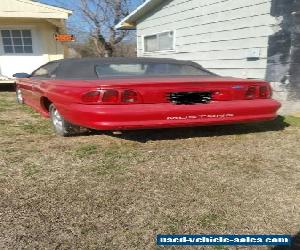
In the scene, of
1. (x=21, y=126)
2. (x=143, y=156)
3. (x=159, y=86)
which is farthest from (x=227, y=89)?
(x=21, y=126)

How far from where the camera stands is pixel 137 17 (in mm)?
11859

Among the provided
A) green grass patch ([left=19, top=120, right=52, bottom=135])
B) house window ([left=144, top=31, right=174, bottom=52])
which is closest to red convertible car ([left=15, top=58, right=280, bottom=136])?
green grass patch ([left=19, top=120, right=52, bottom=135])

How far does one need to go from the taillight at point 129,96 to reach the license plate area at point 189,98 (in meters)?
0.41

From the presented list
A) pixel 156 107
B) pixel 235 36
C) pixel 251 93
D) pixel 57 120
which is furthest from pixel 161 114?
pixel 235 36

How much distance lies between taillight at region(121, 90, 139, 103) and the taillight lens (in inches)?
3.1

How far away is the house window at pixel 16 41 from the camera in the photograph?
1226 centimetres

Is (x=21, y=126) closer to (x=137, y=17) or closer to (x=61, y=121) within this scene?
(x=61, y=121)

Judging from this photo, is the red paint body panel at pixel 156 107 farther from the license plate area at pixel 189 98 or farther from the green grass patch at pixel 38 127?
the green grass patch at pixel 38 127

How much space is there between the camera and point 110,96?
384 centimetres

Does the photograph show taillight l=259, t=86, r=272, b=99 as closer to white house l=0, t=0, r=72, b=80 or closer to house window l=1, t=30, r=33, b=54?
white house l=0, t=0, r=72, b=80

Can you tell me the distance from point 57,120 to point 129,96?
144 centimetres

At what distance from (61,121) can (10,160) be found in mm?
1000

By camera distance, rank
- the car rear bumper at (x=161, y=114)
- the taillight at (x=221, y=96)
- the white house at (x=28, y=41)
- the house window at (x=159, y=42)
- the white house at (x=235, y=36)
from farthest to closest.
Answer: the white house at (x=28, y=41) → the house window at (x=159, y=42) → the white house at (x=235, y=36) → the taillight at (x=221, y=96) → the car rear bumper at (x=161, y=114)

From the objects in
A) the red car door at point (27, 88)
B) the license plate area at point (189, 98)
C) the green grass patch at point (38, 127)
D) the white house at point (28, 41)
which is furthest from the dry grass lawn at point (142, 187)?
the white house at point (28, 41)
